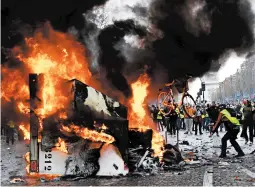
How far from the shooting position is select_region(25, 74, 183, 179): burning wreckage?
828 cm

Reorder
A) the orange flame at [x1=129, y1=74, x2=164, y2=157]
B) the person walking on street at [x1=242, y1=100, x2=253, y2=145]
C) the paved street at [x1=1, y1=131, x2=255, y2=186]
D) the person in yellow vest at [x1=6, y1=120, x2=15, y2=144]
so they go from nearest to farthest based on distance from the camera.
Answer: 1. the paved street at [x1=1, y1=131, x2=255, y2=186]
2. the orange flame at [x1=129, y1=74, x2=164, y2=157]
3. the person walking on street at [x1=242, y1=100, x2=253, y2=145]
4. the person in yellow vest at [x1=6, y1=120, x2=15, y2=144]

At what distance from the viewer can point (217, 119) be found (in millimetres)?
12914

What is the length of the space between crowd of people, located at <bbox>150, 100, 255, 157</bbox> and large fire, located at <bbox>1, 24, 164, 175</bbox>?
2.20 m

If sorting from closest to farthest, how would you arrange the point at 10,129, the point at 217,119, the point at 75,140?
the point at 75,140 < the point at 217,119 < the point at 10,129

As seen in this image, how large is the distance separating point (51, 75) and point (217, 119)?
6.31m

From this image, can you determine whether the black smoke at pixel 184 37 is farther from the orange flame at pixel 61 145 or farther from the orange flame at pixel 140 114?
the orange flame at pixel 61 145

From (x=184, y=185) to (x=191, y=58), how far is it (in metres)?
8.33

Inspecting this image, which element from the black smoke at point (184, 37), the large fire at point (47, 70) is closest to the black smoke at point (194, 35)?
the black smoke at point (184, 37)

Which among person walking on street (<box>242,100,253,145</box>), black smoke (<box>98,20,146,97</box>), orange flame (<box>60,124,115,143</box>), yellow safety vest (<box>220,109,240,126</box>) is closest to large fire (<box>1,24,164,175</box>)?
orange flame (<box>60,124,115,143</box>)

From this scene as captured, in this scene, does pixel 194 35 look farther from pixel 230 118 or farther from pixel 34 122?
pixel 34 122

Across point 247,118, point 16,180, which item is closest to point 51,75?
point 16,180

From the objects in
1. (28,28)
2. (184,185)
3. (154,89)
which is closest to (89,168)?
(184,185)

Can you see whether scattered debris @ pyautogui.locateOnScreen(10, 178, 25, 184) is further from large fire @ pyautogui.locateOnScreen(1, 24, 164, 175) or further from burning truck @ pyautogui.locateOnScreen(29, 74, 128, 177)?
large fire @ pyautogui.locateOnScreen(1, 24, 164, 175)

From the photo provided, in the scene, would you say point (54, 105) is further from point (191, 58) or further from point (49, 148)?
point (191, 58)
